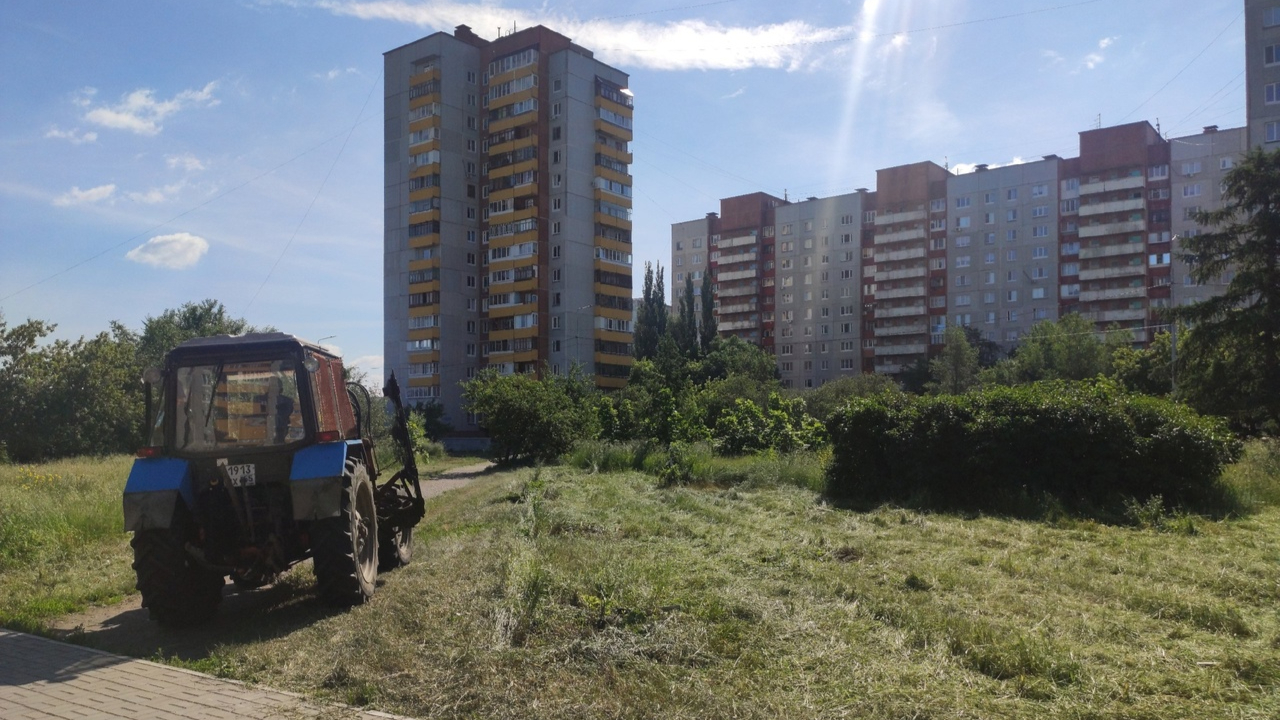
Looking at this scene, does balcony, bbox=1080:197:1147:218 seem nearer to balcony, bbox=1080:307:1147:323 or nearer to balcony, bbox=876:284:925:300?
balcony, bbox=1080:307:1147:323

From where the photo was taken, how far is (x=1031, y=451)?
15.3 m

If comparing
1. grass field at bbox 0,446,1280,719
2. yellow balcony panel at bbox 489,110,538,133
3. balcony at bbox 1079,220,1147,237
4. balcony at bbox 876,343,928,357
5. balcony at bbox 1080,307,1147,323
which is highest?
yellow balcony panel at bbox 489,110,538,133

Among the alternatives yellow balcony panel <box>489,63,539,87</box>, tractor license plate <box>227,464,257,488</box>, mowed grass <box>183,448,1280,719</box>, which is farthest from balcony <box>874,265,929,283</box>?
tractor license plate <box>227,464,257,488</box>

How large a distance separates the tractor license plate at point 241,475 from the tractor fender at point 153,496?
1.29ft

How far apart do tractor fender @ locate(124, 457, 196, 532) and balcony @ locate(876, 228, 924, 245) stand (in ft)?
269

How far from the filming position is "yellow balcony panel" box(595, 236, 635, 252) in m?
64.9

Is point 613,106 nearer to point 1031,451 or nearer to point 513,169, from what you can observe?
point 513,169

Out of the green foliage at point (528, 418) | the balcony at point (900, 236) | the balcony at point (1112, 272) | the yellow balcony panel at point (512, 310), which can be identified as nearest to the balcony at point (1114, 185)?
the balcony at point (1112, 272)

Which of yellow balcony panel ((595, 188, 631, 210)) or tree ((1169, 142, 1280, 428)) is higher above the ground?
yellow balcony panel ((595, 188, 631, 210))

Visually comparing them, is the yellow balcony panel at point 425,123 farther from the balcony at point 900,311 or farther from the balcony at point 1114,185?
the balcony at point 1114,185

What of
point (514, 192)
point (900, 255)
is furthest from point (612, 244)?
point (900, 255)

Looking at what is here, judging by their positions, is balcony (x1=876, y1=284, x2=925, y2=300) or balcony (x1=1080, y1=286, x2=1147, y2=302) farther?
balcony (x1=876, y1=284, x2=925, y2=300)

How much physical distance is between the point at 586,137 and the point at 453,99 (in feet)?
34.5

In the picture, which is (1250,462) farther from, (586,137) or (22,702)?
(586,137)
